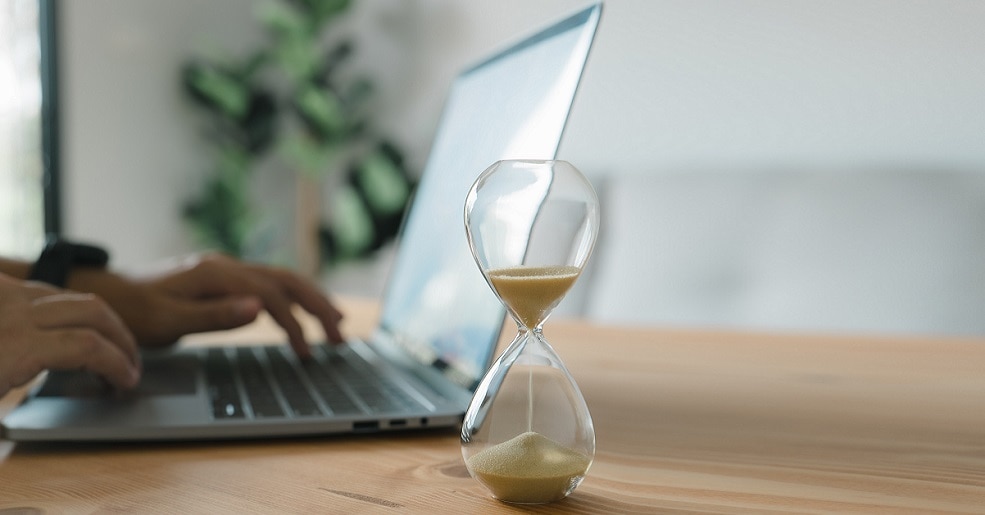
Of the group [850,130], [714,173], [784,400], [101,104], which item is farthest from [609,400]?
[101,104]

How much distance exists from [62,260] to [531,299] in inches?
29.6

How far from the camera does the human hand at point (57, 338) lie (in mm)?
675

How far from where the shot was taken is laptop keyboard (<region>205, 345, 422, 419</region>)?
0.67 meters

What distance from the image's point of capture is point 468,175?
85 cm

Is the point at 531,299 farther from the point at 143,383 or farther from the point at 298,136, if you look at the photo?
the point at 298,136

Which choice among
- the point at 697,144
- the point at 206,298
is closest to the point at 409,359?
the point at 206,298

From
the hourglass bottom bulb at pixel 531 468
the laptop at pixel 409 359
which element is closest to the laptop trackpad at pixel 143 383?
the laptop at pixel 409 359

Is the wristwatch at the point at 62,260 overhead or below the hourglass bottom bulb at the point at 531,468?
overhead

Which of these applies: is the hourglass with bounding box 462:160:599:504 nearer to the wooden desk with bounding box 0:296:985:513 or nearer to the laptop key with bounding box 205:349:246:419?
the wooden desk with bounding box 0:296:985:513

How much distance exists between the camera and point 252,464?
1.83ft

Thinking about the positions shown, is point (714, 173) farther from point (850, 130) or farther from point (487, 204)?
point (487, 204)

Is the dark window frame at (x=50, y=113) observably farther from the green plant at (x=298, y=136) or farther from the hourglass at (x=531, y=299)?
the hourglass at (x=531, y=299)

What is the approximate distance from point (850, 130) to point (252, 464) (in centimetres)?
183

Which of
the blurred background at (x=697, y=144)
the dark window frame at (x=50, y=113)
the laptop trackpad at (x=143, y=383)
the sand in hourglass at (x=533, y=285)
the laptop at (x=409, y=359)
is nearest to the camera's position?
the sand in hourglass at (x=533, y=285)
